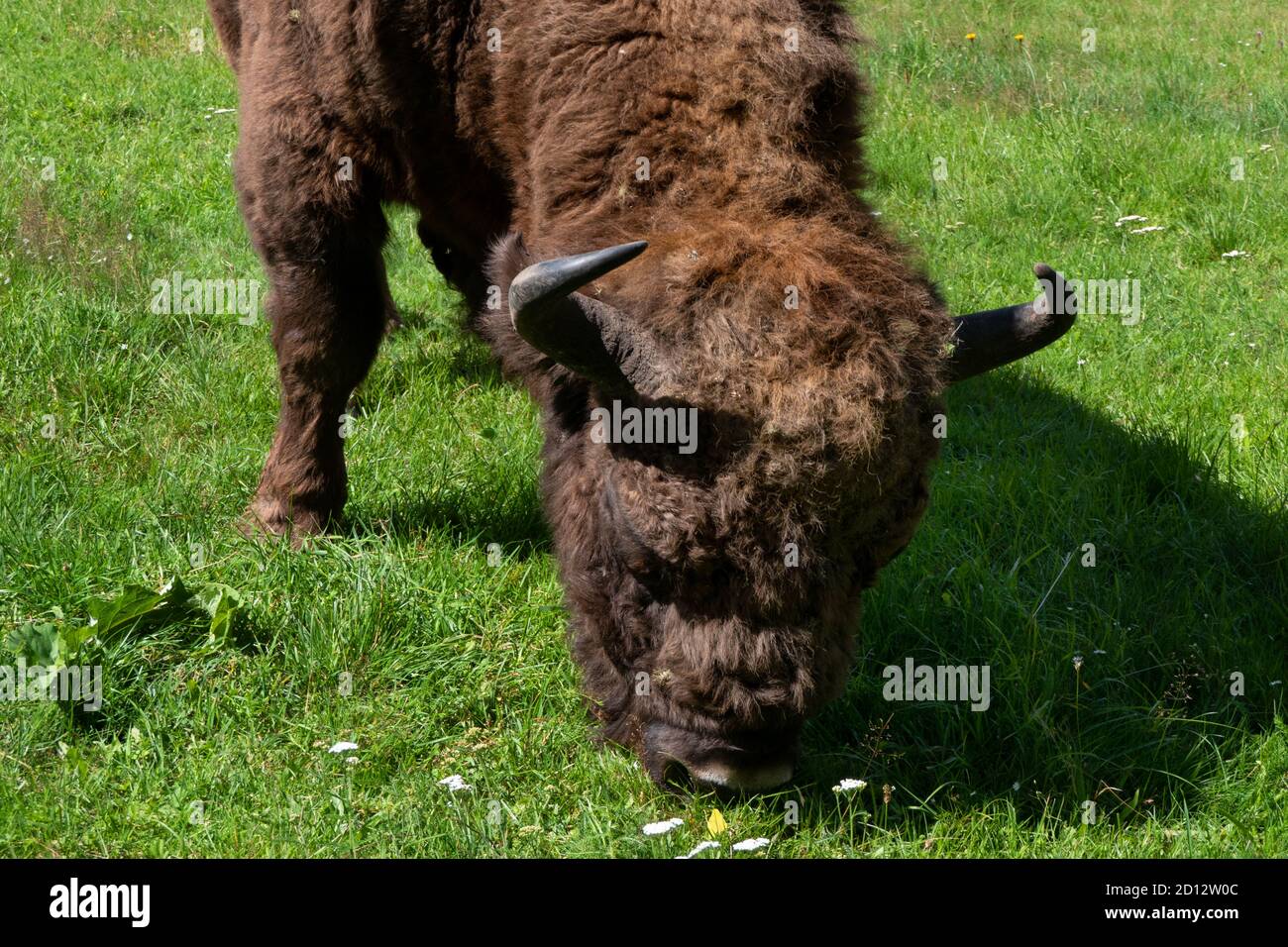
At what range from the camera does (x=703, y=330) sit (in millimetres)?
3109

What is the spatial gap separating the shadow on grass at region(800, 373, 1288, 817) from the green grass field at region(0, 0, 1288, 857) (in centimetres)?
2

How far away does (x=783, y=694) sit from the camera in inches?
125

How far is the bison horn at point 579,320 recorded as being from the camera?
2.97 metres

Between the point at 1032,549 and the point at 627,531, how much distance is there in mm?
2318

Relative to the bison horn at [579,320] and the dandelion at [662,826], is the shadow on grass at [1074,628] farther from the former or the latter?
the bison horn at [579,320]

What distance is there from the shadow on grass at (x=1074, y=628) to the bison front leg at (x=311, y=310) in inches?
85.9

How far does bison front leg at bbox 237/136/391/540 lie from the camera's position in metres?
4.65

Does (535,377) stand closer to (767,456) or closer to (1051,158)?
(767,456)

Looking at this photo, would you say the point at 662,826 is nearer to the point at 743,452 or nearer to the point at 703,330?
the point at 743,452

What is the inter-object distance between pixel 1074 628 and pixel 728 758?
68.3 inches

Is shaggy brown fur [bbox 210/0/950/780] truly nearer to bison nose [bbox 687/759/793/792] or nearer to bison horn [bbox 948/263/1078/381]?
bison nose [bbox 687/759/793/792]

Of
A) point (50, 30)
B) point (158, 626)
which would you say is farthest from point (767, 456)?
point (50, 30)

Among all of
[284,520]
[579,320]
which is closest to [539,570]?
[284,520]

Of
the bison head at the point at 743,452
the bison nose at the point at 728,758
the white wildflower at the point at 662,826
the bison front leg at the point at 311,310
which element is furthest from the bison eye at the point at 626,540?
the bison front leg at the point at 311,310
